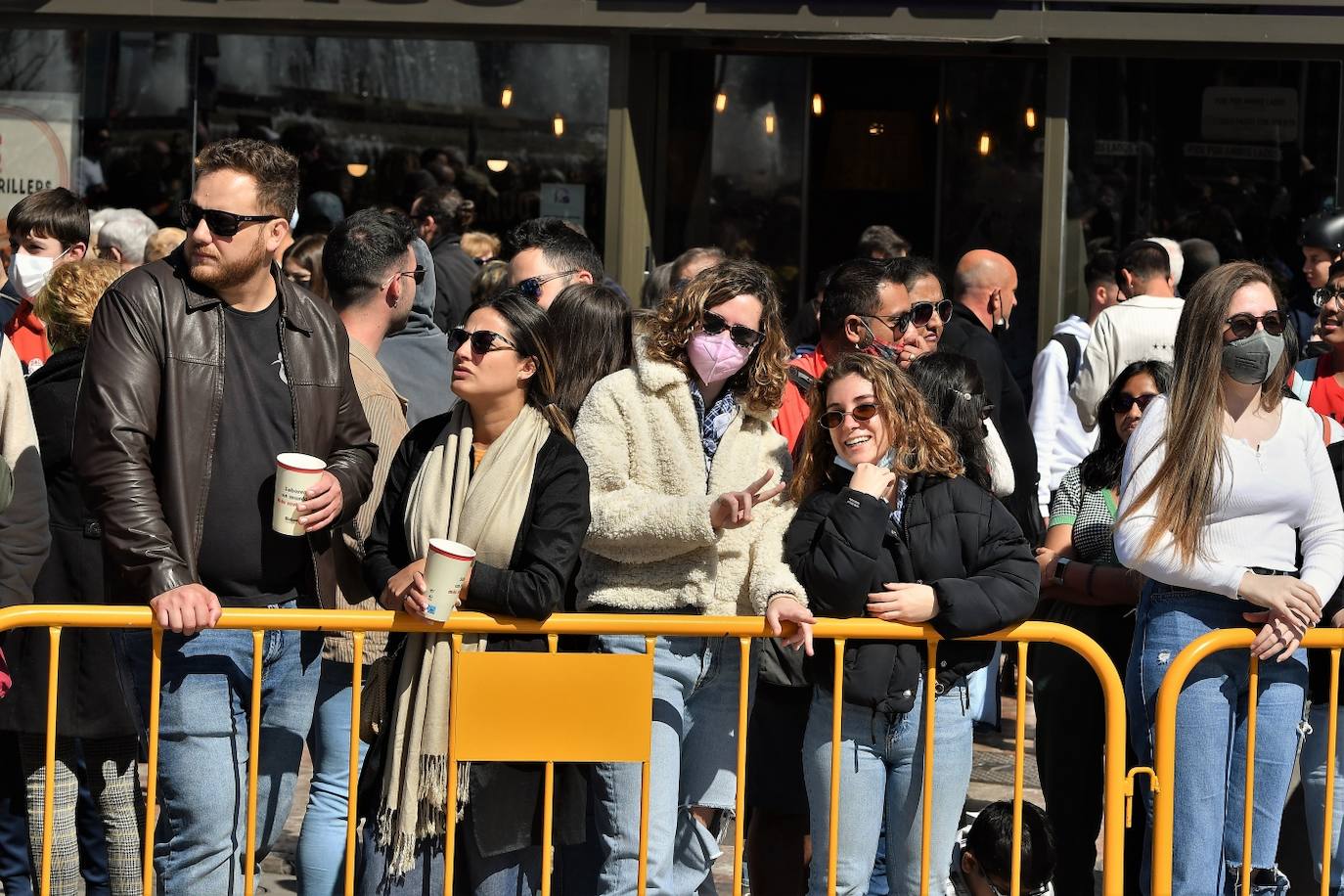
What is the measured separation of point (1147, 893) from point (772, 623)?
1357mm

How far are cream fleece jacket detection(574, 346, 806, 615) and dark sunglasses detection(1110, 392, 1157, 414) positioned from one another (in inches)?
58.2

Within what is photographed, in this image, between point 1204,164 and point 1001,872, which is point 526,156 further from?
point 1001,872

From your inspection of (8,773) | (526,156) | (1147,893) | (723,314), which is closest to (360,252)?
(723,314)

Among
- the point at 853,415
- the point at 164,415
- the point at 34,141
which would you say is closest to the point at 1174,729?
the point at 853,415

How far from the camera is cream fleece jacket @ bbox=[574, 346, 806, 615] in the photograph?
4.64m

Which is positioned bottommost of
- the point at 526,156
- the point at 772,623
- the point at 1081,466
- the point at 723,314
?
the point at 772,623

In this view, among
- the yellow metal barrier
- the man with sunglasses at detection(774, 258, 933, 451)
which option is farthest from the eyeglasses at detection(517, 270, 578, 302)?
the yellow metal barrier

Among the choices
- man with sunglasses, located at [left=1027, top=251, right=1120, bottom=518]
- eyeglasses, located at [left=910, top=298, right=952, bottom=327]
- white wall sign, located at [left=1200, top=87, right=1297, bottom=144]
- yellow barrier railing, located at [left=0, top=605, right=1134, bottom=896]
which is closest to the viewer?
yellow barrier railing, located at [left=0, top=605, right=1134, bottom=896]

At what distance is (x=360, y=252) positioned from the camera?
563cm

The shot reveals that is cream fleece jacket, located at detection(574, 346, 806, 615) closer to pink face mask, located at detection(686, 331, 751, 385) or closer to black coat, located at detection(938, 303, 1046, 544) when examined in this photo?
pink face mask, located at detection(686, 331, 751, 385)

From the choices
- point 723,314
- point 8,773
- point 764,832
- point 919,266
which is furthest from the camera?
point 919,266

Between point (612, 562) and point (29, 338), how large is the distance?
3175 millimetres

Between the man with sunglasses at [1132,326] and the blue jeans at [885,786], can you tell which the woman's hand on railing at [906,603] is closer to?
the blue jeans at [885,786]

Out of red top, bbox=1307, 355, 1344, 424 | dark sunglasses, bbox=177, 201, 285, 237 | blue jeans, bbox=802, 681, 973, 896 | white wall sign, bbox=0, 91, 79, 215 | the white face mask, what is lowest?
blue jeans, bbox=802, 681, 973, 896
